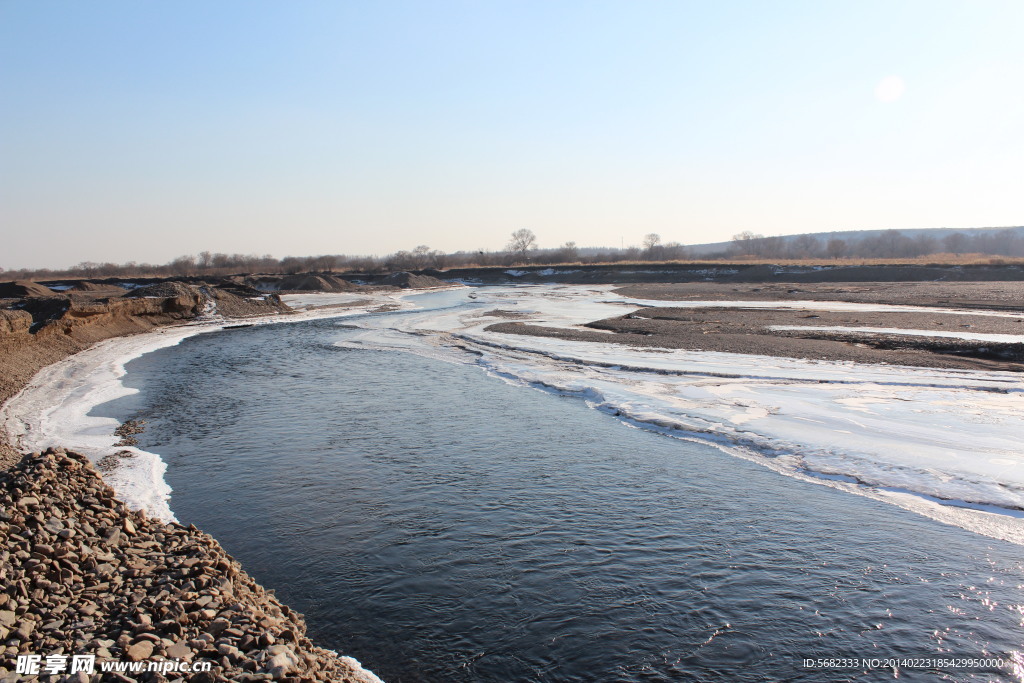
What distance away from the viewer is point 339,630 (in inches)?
235

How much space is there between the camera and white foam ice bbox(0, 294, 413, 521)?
972 cm

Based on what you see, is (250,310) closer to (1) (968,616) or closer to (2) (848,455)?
(2) (848,455)

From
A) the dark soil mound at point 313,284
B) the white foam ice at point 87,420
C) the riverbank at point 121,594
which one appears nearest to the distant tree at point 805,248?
the dark soil mound at point 313,284

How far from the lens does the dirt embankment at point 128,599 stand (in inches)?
179

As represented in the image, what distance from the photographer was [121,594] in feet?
17.8

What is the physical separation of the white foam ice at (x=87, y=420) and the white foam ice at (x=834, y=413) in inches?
361

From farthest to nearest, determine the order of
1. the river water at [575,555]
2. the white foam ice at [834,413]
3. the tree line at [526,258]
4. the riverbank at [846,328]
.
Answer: the tree line at [526,258], the riverbank at [846,328], the white foam ice at [834,413], the river water at [575,555]

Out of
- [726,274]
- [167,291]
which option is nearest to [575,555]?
[167,291]

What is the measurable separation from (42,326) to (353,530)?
22.7 m

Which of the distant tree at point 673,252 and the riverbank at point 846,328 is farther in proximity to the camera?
the distant tree at point 673,252

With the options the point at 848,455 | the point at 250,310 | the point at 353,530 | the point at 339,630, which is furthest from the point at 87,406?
the point at 250,310

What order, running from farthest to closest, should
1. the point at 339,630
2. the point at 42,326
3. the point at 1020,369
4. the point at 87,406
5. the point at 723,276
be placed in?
the point at 723,276, the point at 42,326, the point at 1020,369, the point at 87,406, the point at 339,630

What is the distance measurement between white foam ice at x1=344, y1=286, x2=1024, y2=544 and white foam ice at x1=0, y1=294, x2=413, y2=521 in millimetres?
9174

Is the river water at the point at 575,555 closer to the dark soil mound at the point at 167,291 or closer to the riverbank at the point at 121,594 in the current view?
the riverbank at the point at 121,594
